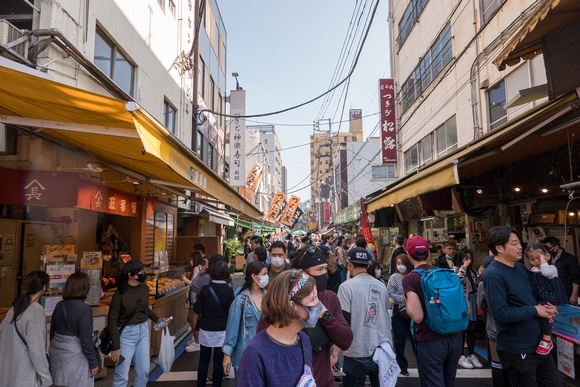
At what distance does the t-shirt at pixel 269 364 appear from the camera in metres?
1.96

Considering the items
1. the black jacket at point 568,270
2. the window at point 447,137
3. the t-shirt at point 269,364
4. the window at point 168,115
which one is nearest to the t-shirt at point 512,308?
the t-shirt at point 269,364

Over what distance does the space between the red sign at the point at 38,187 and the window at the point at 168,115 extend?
5906 mm

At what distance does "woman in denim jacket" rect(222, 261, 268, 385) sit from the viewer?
398 centimetres

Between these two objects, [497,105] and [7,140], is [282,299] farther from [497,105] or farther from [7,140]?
[497,105]

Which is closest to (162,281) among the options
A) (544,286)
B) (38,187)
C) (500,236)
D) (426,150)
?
(38,187)

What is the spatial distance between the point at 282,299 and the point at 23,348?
3.22 m

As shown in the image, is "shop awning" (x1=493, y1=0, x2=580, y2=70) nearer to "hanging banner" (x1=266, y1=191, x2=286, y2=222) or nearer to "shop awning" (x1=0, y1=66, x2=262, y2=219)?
"shop awning" (x1=0, y1=66, x2=262, y2=219)

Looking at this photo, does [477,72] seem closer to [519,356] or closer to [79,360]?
[519,356]

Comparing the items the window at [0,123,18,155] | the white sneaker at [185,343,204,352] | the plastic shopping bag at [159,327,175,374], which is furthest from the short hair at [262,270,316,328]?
the white sneaker at [185,343,204,352]

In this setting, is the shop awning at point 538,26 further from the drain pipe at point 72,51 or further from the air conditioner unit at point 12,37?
the air conditioner unit at point 12,37

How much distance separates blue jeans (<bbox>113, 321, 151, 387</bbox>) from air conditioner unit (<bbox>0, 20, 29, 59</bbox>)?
4.27 metres

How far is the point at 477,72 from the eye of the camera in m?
10.2

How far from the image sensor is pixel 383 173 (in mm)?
37844

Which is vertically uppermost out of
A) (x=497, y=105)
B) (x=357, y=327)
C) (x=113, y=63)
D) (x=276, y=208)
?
(x=113, y=63)
